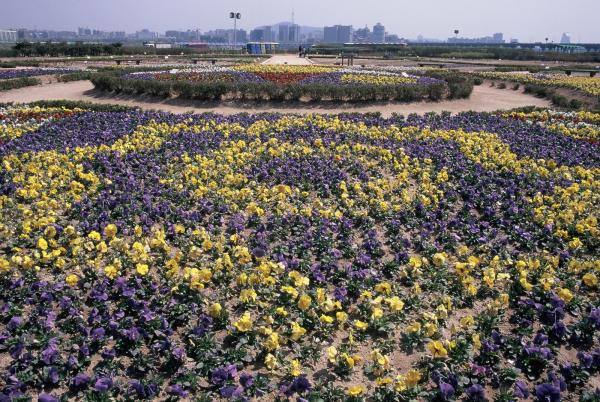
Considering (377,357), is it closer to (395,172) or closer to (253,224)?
(253,224)

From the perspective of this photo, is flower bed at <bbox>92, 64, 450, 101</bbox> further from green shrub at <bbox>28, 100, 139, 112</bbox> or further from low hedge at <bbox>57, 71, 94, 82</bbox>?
low hedge at <bbox>57, 71, 94, 82</bbox>

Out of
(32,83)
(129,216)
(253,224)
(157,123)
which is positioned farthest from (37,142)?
(32,83)

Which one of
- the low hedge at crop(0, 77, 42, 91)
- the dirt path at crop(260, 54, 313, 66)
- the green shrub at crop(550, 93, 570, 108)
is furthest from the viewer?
the dirt path at crop(260, 54, 313, 66)

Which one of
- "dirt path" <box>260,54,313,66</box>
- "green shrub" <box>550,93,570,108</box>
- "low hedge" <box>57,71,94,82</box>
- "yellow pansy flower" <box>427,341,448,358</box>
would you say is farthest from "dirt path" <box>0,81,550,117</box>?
"dirt path" <box>260,54,313,66</box>

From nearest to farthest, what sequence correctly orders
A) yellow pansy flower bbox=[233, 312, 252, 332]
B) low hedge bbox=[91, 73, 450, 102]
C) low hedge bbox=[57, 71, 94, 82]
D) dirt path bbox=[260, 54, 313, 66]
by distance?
yellow pansy flower bbox=[233, 312, 252, 332]
low hedge bbox=[91, 73, 450, 102]
low hedge bbox=[57, 71, 94, 82]
dirt path bbox=[260, 54, 313, 66]

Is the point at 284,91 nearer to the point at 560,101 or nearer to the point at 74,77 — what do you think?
the point at 560,101

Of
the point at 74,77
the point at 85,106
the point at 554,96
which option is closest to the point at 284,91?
the point at 85,106

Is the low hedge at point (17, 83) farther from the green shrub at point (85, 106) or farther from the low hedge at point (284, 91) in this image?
the green shrub at point (85, 106)
